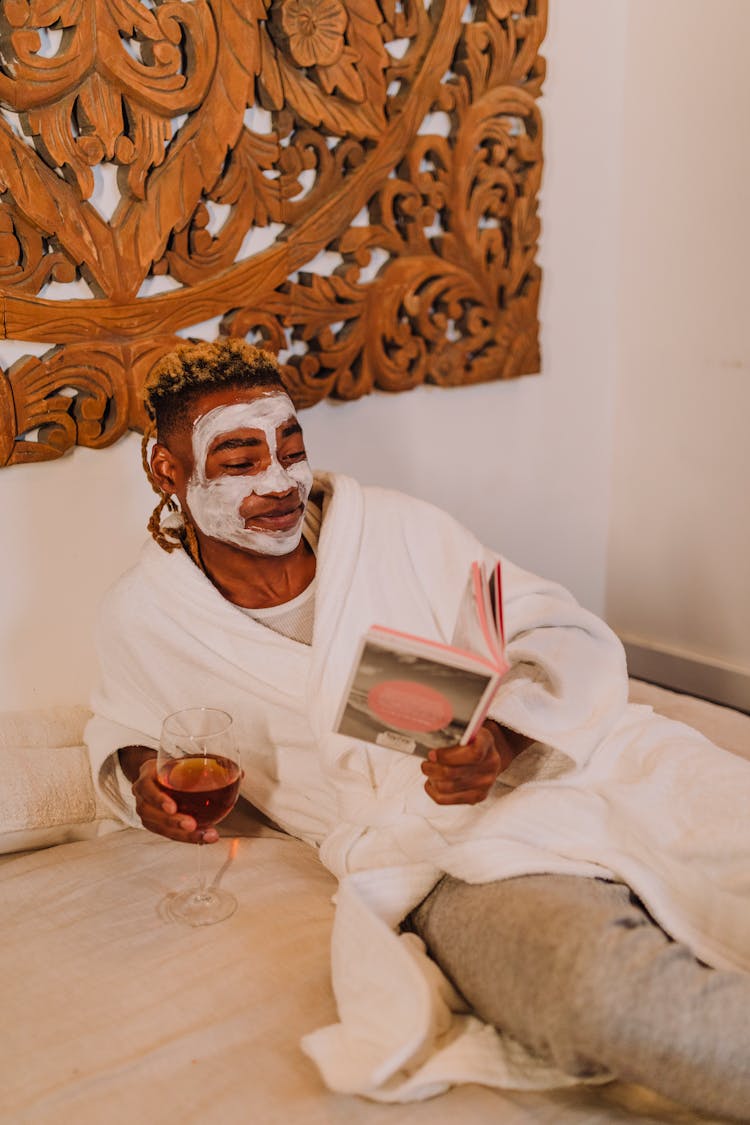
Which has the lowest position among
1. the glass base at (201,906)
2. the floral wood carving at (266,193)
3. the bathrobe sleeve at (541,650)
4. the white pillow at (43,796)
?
the glass base at (201,906)

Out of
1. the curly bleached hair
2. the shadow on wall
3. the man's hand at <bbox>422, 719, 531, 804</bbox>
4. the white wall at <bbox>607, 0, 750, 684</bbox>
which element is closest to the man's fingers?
the man's hand at <bbox>422, 719, 531, 804</bbox>

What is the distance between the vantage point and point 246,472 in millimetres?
1573

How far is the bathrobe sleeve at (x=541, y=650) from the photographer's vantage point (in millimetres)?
1437

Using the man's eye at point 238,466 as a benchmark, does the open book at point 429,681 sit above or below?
below

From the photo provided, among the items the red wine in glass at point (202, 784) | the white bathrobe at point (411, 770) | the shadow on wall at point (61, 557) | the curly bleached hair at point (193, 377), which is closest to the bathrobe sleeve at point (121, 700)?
the white bathrobe at point (411, 770)

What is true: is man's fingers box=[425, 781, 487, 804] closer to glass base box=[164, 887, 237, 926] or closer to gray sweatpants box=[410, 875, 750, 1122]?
gray sweatpants box=[410, 875, 750, 1122]

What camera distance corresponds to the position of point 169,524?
67.3 inches

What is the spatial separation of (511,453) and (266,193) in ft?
2.70

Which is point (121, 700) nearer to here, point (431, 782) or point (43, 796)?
point (43, 796)

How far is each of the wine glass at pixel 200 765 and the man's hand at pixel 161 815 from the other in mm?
34

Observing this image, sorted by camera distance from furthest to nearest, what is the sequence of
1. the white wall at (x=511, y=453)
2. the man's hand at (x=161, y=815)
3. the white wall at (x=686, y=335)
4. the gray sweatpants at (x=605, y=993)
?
the white wall at (x=686, y=335), the white wall at (x=511, y=453), the man's hand at (x=161, y=815), the gray sweatpants at (x=605, y=993)

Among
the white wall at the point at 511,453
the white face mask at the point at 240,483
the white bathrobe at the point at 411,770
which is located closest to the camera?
the white bathrobe at the point at 411,770

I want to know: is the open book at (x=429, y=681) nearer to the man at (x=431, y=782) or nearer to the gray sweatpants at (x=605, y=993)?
the man at (x=431, y=782)

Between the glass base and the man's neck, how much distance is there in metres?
0.41
